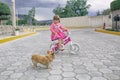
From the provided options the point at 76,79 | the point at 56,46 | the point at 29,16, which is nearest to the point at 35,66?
the point at 76,79

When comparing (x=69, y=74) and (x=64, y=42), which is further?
(x=64, y=42)

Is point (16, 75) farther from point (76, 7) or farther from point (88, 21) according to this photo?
point (76, 7)

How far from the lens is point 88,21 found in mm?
40281

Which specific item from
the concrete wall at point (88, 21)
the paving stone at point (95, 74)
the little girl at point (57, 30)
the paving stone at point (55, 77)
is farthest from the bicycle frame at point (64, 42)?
the concrete wall at point (88, 21)

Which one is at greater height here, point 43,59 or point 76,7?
point 76,7

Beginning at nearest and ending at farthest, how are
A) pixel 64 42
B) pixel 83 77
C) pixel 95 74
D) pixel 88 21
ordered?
pixel 83 77, pixel 95 74, pixel 64 42, pixel 88 21

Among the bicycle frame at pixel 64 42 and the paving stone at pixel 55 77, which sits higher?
the bicycle frame at pixel 64 42

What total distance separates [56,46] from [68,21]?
120 feet

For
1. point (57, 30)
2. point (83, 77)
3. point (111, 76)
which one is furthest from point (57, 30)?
point (111, 76)

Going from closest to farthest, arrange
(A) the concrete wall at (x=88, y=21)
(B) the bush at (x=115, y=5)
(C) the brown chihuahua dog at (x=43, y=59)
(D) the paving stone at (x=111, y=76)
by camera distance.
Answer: (D) the paving stone at (x=111, y=76), (C) the brown chihuahua dog at (x=43, y=59), (B) the bush at (x=115, y=5), (A) the concrete wall at (x=88, y=21)

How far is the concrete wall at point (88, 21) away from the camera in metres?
38.0

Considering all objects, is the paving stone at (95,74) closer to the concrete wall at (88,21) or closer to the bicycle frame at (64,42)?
the bicycle frame at (64,42)

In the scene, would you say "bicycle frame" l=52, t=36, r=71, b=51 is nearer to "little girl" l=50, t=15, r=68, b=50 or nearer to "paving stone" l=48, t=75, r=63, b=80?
"little girl" l=50, t=15, r=68, b=50

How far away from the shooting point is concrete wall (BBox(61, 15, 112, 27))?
3797cm
